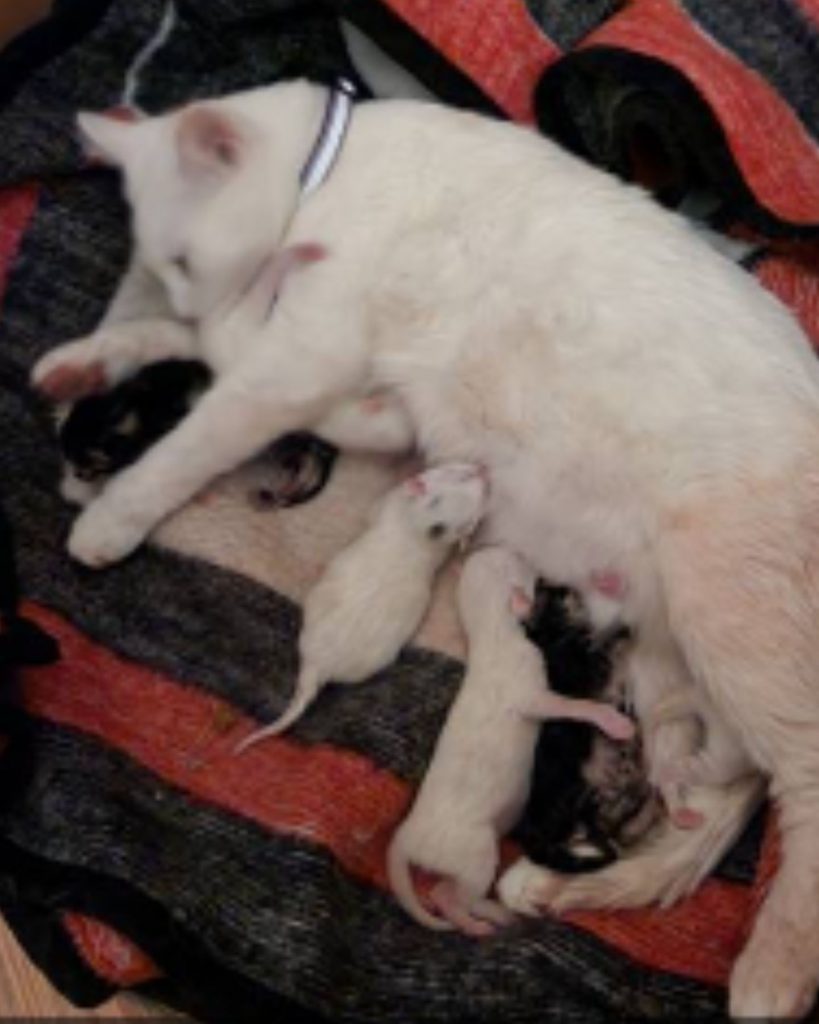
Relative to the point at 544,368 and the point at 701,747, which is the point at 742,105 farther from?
the point at 701,747

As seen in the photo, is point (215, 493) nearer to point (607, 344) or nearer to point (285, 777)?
point (285, 777)

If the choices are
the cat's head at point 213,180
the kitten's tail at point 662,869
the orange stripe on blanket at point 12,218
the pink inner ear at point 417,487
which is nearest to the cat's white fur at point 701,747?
the kitten's tail at point 662,869

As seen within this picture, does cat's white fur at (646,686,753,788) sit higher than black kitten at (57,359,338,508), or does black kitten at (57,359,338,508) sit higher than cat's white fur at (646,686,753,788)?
cat's white fur at (646,686,753,788)

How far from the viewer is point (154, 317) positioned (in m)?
2.14

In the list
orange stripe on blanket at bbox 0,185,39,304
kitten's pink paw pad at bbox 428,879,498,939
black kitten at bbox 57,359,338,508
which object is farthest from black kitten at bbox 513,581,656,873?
orange stripe on blanket at bbox 0,185,39,304

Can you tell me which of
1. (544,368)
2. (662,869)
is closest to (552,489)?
(544,368)

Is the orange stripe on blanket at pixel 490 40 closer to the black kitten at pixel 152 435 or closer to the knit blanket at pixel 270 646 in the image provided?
the knit blanket at pixel 270 646

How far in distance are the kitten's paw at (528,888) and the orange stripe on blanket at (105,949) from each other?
0.47m

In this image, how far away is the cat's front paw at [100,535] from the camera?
1938 mm

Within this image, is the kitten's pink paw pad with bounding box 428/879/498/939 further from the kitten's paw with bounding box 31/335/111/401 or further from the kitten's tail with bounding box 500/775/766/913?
the kitten's paw with bounding box 31/335/111/401

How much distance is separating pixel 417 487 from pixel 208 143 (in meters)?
0.57

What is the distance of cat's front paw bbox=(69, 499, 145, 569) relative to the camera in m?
1.94

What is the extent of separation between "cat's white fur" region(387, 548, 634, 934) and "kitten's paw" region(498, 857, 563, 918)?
33mm

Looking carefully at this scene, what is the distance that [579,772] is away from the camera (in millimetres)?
1779
